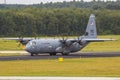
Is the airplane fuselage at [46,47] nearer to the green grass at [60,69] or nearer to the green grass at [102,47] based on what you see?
the green grass at [102,47]

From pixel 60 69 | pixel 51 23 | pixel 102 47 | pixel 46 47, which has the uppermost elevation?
pixel 60 69

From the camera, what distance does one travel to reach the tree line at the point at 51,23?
14962 centimetres

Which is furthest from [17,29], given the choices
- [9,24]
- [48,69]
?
[48,69]

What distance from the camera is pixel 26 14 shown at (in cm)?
16250

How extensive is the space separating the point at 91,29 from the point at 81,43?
17.9 ft

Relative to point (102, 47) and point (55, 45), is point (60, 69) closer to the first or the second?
point (55, 45)

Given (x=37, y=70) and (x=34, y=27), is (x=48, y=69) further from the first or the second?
(x=34, y=27)

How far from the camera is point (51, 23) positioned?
525 feet

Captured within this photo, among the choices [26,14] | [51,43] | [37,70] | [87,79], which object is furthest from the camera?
[26,14]

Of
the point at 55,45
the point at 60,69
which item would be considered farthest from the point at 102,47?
the point at 60,69

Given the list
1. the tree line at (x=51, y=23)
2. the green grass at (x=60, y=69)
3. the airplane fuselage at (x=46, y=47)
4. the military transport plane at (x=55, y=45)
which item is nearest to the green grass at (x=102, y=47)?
the military transport plane at (x=55, y=45)

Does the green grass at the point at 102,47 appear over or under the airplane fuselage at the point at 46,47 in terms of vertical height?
under

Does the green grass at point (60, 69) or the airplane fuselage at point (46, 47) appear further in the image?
the airplane fuselage at point (46, 47)

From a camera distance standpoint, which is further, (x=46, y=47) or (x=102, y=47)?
(x=102, y=47)
